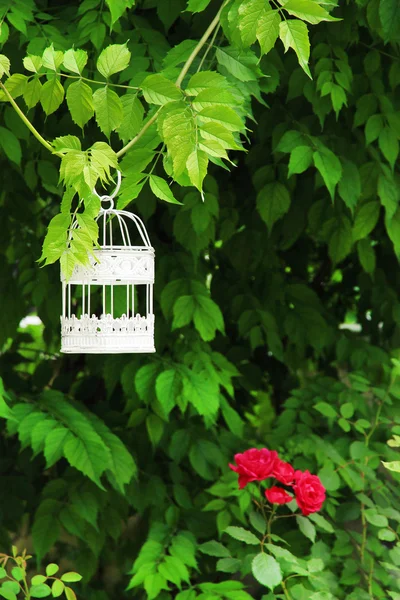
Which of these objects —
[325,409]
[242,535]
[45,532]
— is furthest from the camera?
[325,409]

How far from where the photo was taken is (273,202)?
7.70ft

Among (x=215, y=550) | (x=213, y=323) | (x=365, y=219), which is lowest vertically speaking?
(x=215, y=550)

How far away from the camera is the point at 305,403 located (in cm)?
271

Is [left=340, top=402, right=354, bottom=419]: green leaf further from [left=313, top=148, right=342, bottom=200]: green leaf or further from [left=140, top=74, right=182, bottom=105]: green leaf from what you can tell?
[left=140, top=74, right=182, bottom=105]: green leaf

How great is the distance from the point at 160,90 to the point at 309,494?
4.18 feet

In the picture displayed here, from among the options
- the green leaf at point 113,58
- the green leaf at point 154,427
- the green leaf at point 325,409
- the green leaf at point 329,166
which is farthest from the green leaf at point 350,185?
the green leaf at point 113,58

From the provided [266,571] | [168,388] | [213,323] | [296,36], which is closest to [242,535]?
[266,571]

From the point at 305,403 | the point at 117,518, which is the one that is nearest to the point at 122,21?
the point at 305,403

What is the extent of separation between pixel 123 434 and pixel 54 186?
2.90 ft

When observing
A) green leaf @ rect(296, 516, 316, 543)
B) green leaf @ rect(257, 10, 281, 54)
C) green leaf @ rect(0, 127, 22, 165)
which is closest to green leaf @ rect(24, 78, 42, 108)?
green leaf @ rect(257, 10, 281, 54)

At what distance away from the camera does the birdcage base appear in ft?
4.96

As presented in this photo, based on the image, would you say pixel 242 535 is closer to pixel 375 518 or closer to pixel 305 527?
pixel 305 527

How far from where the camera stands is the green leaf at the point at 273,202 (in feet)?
7.69

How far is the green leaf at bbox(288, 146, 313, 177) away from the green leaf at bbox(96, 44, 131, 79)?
0.82 metres
